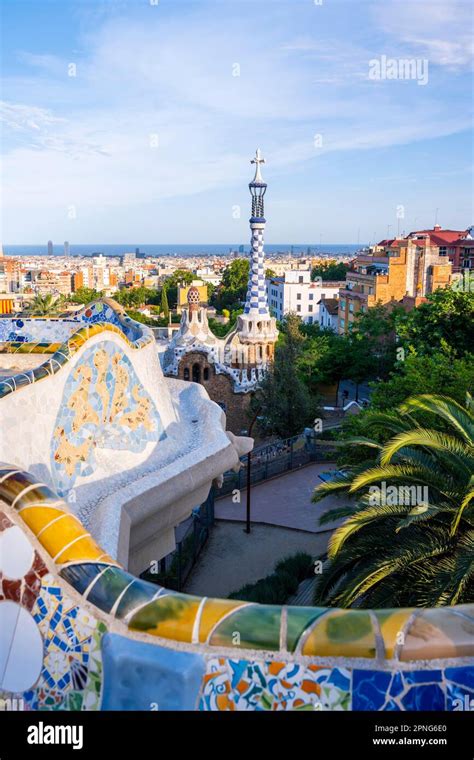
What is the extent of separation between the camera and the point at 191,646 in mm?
3076

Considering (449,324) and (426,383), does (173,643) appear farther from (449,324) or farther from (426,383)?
(449,324)

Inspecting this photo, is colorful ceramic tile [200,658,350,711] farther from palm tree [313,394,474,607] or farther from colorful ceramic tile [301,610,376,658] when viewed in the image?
palm tree [313,394,474,607]

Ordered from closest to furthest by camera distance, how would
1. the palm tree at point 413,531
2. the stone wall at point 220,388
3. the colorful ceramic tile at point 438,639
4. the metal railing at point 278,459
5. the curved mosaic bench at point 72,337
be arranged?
the colorful ceramic tile at point 438,639
the curved mosaic bench at point 72,337
the palm tree at point 413,531
the metal railing at point 278,459
the stone wall at point 220,388

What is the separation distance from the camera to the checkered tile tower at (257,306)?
22938mm

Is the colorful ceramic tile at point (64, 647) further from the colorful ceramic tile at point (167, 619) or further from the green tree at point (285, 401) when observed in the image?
the green tree at point (285, 401)

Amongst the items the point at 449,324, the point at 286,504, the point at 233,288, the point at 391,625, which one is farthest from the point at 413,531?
the point at 233,288

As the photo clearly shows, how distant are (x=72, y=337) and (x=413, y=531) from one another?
3865 millimetres

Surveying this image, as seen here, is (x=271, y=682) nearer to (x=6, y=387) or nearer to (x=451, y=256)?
(x=6, y=387)

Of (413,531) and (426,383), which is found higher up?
(426,383)

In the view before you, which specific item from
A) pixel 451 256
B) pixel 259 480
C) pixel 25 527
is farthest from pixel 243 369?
pixel 451 256

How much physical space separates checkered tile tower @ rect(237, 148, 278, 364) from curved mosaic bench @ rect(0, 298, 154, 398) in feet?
42.2

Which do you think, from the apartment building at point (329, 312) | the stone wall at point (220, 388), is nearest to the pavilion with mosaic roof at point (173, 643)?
the stone wall at point (220, 388)
